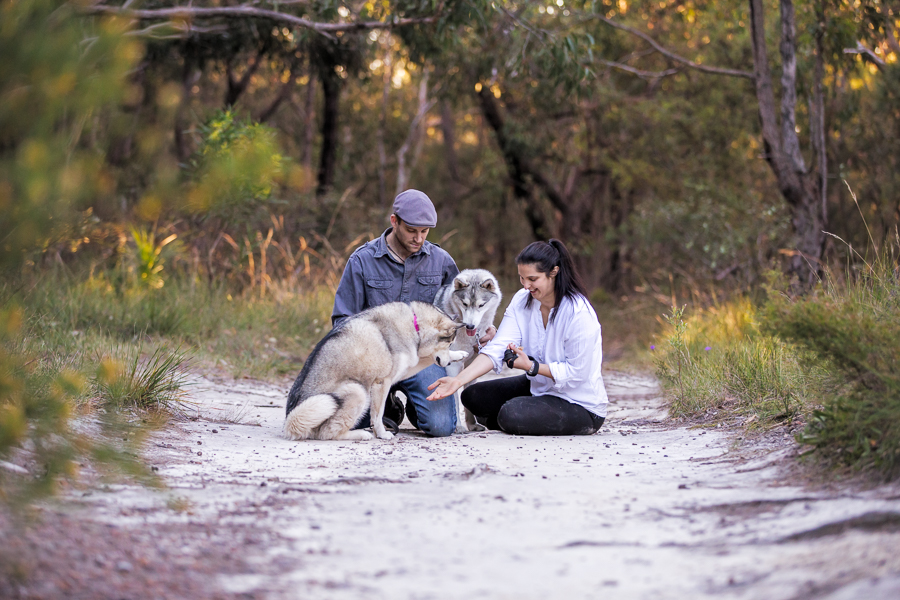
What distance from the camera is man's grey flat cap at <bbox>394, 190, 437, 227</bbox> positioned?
20.7 ft

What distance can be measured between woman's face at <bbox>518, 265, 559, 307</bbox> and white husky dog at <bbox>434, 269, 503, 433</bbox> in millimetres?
777

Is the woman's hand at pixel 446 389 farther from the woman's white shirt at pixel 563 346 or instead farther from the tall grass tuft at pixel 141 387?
the tall grass tuft at pixel 141 387

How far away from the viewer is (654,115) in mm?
16984

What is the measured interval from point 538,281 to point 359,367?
1.54 m

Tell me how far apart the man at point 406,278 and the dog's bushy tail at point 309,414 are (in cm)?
90

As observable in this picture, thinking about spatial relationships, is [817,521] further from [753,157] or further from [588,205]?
[588,205]

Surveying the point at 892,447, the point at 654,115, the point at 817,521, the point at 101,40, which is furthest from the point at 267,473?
the point at 654,115

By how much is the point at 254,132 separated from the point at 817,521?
376 inches

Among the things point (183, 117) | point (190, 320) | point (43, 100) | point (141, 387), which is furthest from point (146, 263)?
point (183, 117)

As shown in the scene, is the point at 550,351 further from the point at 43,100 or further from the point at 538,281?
the point at 43,100

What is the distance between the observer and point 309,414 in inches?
229

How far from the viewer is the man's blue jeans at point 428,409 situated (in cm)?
646

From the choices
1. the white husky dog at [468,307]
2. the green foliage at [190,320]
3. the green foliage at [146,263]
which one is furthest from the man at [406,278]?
the green foliage at [146,263]

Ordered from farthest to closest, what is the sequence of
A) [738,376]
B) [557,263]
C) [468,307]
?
[468,307] → [738,376] → [557,263]
